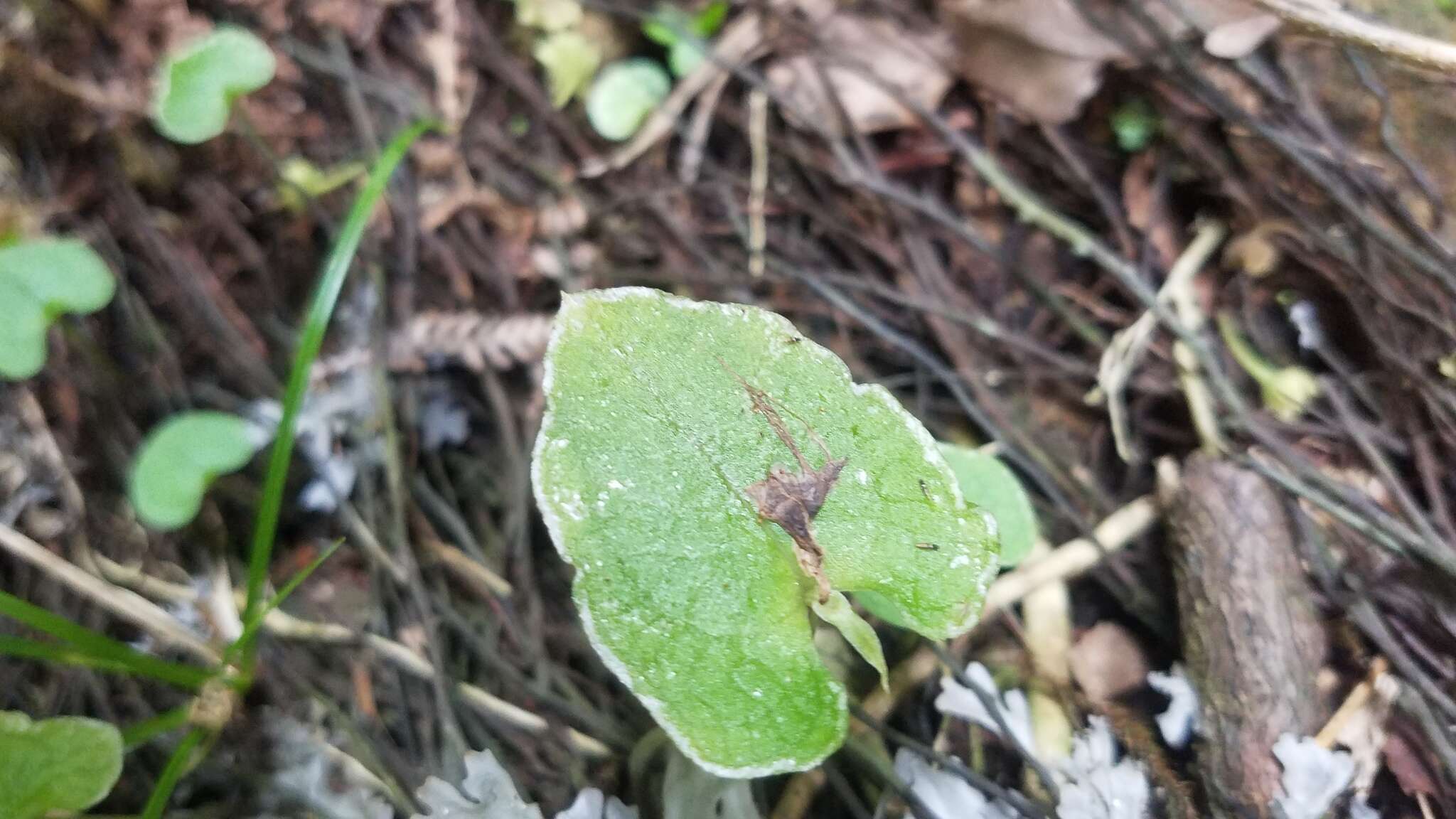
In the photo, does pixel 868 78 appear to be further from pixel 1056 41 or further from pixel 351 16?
pixel 351 16

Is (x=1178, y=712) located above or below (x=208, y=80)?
below

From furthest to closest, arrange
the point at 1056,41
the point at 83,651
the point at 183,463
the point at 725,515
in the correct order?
the point at 1056,41, the point at 183,463, the point at 83,651, the point at 725,515

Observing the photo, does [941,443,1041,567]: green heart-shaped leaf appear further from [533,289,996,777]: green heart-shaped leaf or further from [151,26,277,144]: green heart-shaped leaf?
[151,26,277,144]: green heart-shaped leaf

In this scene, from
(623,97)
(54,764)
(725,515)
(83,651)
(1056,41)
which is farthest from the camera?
(623,97)

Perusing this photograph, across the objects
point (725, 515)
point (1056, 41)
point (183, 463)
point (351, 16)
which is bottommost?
point (183, 463)

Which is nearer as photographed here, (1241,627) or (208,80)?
(1241,627)

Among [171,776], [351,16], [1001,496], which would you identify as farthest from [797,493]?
[351,16]

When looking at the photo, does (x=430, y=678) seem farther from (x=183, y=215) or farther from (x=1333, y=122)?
(x=1333, y=122)
